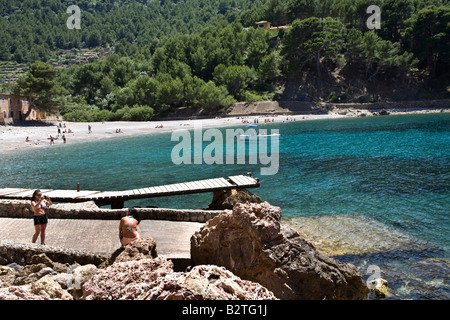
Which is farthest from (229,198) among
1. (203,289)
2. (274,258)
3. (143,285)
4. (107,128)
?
(107,128)

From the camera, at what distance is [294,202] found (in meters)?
18.6

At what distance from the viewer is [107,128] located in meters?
64.0

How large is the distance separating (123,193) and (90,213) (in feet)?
11.1

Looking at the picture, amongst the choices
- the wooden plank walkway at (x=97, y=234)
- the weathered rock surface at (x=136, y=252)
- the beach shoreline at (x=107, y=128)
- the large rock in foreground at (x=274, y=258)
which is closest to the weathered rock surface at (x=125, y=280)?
the weathered rock surface at (x=136, y=252)

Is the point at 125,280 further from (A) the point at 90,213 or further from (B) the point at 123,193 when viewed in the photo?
(B) the point at 123,193

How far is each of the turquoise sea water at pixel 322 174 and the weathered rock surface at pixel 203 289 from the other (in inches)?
275

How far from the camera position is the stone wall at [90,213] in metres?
11.5

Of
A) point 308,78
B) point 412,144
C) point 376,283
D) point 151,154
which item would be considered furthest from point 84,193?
point 308,78

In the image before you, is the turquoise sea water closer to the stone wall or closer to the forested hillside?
the stone wall

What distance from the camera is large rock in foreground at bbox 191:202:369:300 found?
664 centimetres

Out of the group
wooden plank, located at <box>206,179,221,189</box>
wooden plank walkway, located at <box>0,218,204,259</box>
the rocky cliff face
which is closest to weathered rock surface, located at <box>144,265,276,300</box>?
the rocky cliff face

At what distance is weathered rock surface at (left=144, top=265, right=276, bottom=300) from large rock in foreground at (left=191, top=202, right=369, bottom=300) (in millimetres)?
2316
